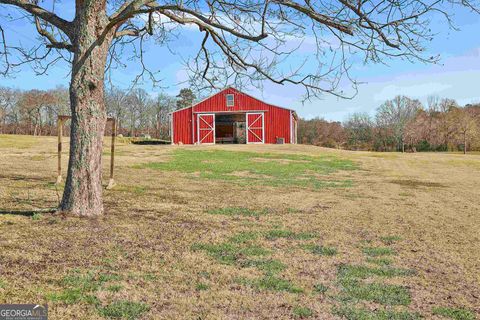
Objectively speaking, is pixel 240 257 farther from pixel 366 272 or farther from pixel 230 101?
pixel 230 101

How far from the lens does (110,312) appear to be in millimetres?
3301

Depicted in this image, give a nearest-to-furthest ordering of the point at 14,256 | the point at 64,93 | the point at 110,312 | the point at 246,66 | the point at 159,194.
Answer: the point at 110,312
the point at 14,256
the point at 246,66
the point at 159,194
the point at 64,93

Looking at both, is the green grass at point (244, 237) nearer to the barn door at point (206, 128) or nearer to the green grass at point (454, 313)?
the green grass at point (454, 313)

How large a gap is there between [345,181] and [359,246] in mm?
9433

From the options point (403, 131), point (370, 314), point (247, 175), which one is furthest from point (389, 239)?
point (403, 131)

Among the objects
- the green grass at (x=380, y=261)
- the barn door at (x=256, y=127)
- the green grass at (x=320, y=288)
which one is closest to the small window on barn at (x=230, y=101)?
the barn door at (x=256, y=127)

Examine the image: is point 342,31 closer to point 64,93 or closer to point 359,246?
point 359,246

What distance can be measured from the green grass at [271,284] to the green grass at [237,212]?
359 cm

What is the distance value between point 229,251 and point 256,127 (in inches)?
1186

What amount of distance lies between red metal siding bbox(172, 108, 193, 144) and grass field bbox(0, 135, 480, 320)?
25.3 meters

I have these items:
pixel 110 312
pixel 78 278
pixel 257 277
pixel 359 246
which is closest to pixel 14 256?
pixel 78 278

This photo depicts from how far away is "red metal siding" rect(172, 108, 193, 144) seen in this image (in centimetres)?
3528

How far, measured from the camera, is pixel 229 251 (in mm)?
5238

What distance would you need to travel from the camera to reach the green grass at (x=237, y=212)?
783cm
